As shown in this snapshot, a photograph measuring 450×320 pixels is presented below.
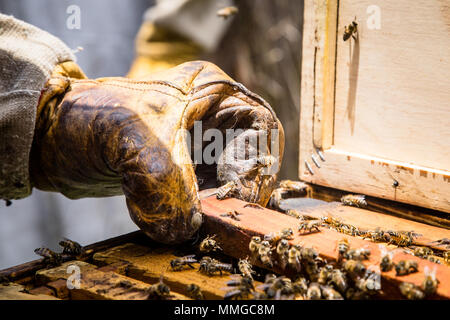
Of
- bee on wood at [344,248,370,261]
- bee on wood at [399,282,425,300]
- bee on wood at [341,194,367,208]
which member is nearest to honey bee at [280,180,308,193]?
bee on wood at [341,194,367,208]

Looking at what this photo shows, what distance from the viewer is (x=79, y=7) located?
5.15m

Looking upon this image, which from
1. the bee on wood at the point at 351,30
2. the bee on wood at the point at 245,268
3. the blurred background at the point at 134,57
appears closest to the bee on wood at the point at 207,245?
A: the bee on wood at the point at 245,268

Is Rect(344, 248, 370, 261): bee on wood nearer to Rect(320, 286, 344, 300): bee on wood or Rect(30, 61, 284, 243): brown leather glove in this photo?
Rect(320, 286, 344, 300): bee on wood

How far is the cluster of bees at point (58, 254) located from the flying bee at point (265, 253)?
971 millimetres

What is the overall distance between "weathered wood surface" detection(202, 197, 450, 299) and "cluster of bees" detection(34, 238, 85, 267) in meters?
0.68

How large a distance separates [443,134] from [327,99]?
0.79 metres

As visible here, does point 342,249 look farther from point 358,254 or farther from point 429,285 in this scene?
point 429,285

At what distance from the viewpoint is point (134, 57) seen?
6223 mm

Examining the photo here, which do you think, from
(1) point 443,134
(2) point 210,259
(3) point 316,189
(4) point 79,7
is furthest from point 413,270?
(4) point 79,7

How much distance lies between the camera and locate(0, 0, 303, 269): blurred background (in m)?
5.88

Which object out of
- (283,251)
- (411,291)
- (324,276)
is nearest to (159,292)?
(283,251)

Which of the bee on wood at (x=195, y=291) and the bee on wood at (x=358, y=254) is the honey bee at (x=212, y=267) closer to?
the bee on wood at (x=195, y=291)

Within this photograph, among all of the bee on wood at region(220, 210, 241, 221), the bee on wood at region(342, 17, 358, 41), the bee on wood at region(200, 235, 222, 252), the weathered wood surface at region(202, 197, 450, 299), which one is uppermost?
the bee on wood at region(342, 17, 358, 41)

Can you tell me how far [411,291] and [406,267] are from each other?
0.36 ft
